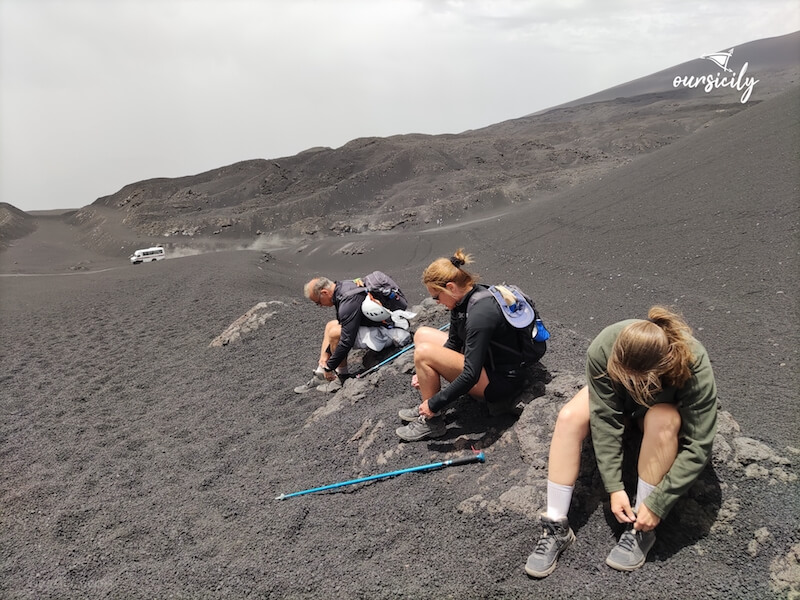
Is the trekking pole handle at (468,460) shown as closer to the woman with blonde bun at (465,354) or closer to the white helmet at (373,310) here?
the woman with blonde bun at (465,354)

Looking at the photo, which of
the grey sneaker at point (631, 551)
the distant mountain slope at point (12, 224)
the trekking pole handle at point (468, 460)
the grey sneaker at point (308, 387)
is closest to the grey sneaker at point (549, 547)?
the grey sneaker at point (631, 551)

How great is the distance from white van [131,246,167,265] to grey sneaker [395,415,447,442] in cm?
2258

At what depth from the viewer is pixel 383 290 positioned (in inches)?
190

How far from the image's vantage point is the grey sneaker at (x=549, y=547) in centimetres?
228

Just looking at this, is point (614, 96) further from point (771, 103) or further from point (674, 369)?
point (674, 369)

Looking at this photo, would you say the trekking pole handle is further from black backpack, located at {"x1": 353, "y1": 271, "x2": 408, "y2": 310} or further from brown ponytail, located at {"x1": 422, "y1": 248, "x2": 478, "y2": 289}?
black backpack, located at {"x1": 353, "y1": 271, "x2": 408, "y2": 310}

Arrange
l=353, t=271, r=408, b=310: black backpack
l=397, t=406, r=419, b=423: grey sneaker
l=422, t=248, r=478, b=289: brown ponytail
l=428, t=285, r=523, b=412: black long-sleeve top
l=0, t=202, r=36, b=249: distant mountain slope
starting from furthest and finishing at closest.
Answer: l=0, t=202, r=36, b=249: distant mountain slope → l=353, t=271, r=408, b=310: black backpack → l=397, t=406, r=419, b=423: grey sneaker → l=422, t=248, r=478, b=289: brown ponytail → l=428, t=285, r=523, b=412: black long-sleeve top

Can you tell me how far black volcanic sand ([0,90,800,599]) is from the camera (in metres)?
2.37

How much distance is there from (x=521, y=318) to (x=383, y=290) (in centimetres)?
209

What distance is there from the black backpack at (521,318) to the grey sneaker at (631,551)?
44.9 inches

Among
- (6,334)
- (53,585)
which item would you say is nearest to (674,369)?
(53,585)

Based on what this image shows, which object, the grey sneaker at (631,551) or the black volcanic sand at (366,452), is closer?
the grey sneaker at (631,551)

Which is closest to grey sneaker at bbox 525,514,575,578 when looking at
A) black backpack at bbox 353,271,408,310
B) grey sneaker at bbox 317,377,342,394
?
black backpack at bbox 353,271,408,310

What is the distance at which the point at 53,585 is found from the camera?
2.97m
